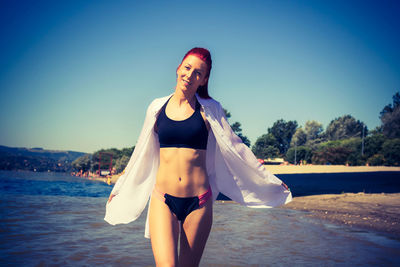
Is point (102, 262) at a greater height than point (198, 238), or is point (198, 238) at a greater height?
point (198, 238)

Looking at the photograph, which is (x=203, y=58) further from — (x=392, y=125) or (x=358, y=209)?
(x=392, y=125)

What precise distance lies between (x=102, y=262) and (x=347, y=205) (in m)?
10.1

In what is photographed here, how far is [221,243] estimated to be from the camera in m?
7.36

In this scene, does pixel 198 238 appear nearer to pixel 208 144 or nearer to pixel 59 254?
pixel 208 144

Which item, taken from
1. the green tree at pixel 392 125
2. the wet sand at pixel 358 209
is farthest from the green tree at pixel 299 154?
the wet sand at pixel 358 209

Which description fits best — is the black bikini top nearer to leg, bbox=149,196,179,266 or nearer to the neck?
the neck

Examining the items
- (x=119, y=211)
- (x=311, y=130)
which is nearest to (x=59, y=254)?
(x=119, y=211)

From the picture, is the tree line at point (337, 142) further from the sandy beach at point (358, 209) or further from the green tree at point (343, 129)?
the sandy beach at point (358, 209)

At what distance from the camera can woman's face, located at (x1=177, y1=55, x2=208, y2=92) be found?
3072mm

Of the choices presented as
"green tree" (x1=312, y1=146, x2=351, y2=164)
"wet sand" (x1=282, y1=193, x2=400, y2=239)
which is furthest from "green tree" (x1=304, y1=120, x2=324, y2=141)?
"wet sand" (x1=282, y1=193, x2=400, y2=239)

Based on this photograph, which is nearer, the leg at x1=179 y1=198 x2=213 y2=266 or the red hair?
the leg at x1=179 y1=198 x2=213 y2=266

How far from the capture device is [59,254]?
20.6 feet

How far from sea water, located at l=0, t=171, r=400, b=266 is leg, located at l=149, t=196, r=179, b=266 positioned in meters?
3.31

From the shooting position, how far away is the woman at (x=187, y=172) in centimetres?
289
